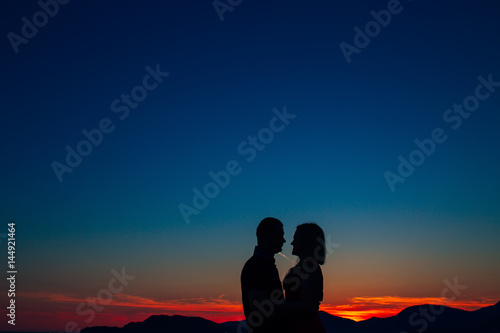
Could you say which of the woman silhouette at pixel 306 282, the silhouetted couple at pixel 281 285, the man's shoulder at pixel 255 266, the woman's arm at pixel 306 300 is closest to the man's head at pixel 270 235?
the silhouetted couple at pixel 281 285

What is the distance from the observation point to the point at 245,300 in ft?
14.1

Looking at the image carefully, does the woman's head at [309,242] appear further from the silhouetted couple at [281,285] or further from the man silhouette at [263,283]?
the man silhouette at [263,283]

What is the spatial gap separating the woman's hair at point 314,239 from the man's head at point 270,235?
289mm

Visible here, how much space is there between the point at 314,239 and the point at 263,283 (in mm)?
789

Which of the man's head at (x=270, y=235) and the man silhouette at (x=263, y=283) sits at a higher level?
the man's head at (x=270, y=235)

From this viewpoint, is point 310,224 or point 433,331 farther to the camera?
point 433,331

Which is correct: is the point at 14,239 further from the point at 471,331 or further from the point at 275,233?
the point at 471,331

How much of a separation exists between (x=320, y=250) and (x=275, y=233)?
0.54m

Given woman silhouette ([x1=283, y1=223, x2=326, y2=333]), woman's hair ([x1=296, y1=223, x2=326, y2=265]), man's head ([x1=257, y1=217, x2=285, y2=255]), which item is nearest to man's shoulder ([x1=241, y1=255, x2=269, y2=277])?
man's head ([x1=257, y1=217, x2=285, y2=255])

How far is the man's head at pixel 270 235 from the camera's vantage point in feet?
14.4

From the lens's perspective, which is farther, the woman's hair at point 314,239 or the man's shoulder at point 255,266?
the woman's hair at point 314,239

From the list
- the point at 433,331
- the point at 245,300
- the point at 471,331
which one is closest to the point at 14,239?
the point at 245,300

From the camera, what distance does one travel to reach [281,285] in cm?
442

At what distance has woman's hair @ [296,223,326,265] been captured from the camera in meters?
4.43
